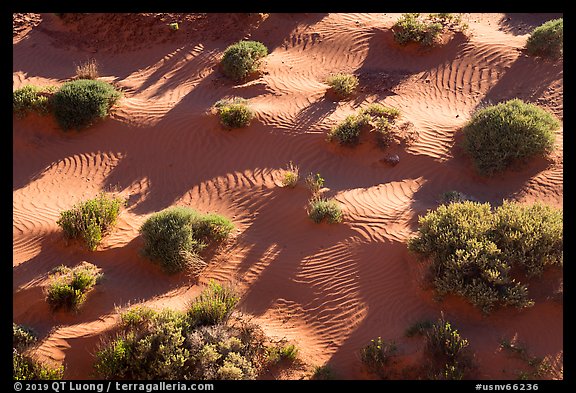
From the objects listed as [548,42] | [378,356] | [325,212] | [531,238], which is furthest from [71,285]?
[548,42]

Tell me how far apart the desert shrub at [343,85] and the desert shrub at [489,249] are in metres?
4.95

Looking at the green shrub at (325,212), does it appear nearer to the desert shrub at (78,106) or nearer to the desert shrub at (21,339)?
the desert shrub at (21,339)

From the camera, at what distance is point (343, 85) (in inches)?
473

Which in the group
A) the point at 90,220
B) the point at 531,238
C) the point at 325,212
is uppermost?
the point at 531,238

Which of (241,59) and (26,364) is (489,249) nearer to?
(26,364)

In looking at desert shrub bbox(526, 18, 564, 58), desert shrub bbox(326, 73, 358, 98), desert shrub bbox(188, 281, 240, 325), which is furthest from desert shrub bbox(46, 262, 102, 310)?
desert shrub bbox(526, 18, 564, 58)

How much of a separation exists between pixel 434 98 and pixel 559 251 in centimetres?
589

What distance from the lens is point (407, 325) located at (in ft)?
24.0

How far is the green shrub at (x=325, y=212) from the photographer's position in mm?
9055

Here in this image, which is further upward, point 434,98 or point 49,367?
point 434,98

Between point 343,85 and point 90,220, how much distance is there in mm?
6712

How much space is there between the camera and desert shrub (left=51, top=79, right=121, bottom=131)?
11641 mm
